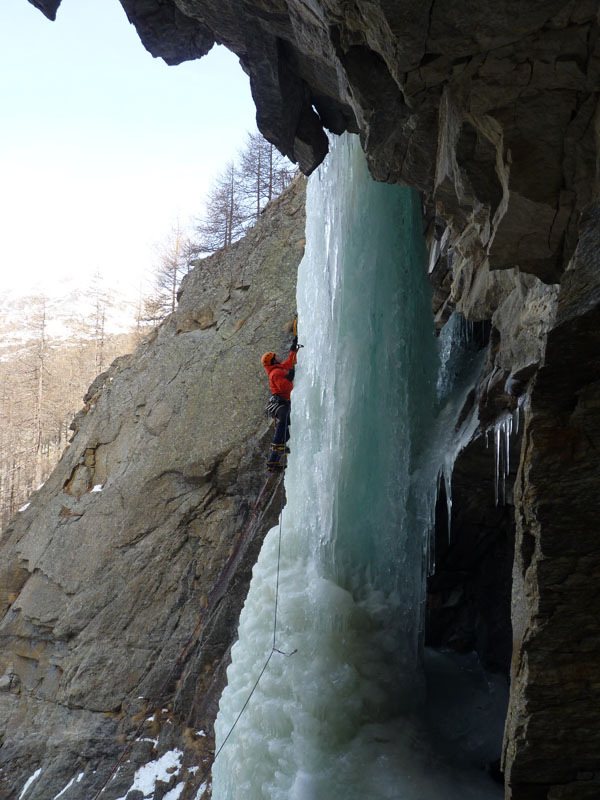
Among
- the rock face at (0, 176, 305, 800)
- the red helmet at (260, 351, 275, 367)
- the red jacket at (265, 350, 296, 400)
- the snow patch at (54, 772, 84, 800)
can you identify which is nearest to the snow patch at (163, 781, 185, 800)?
the rock face at (0, 176, 305, 800)

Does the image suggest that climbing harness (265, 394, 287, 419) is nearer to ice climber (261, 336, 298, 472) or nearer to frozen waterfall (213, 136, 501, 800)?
ice climber (261, 336, 298, 472)

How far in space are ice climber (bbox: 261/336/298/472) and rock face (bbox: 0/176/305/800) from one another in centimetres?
76

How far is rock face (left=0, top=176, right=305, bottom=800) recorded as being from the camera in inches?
316

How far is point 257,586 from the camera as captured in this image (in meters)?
5.69

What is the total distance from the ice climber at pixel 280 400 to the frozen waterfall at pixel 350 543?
114 centimetres

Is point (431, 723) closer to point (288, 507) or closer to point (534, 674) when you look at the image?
point (288, 507)

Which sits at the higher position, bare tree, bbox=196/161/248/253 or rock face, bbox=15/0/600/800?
bare tree, bbox=196/161/248/253

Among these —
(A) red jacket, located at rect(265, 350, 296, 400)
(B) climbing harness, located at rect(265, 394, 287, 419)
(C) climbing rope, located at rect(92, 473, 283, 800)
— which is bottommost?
(C) climbing rope, located at rect(92, 473, 283, 800)

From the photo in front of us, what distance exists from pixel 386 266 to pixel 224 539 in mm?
4679

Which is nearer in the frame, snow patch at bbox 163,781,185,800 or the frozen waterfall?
the frozen waterfall

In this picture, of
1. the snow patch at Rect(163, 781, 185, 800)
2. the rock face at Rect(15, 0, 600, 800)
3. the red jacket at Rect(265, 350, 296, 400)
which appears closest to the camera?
the rock face at Rect(15, 0, 600, 800)

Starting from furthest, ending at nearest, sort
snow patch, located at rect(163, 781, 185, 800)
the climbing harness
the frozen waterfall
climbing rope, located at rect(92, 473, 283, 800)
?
1. climbing rope, located at rect(92, 473, 283, 800)
2. the climbing harness
3. snow patch, located at rect(163, 781, 185, 800)
4. the frozen waterfall

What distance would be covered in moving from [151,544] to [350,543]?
183 inches

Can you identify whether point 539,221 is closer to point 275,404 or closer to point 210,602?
point 275,404
